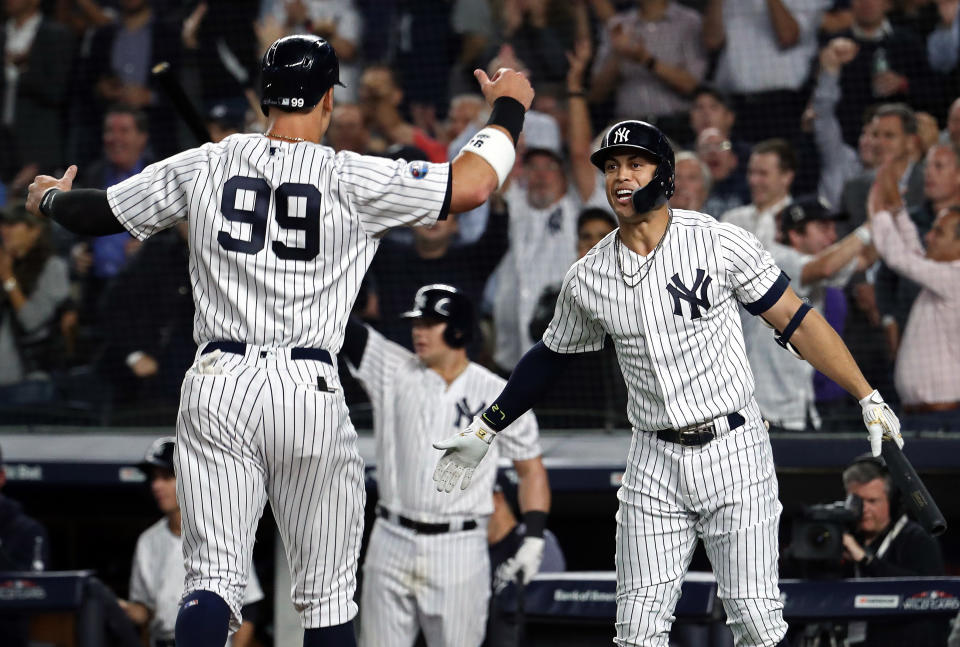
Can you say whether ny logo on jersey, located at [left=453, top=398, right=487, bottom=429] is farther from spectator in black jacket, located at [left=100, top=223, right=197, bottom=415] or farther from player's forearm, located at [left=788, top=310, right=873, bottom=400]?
spectator in black jacket, located at [left=100, top=223, right=197, bottom=415]

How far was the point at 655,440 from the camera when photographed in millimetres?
3543

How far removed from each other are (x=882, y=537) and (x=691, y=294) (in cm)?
223

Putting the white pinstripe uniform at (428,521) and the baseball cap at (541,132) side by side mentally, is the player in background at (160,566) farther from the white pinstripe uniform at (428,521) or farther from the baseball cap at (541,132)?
the baseball cap at (541,132)

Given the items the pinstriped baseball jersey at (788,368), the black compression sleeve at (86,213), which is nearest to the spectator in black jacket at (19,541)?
the black compression sleeve at (86,213)

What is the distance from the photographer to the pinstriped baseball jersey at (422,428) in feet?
16.6

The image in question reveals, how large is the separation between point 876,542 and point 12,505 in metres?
3.58

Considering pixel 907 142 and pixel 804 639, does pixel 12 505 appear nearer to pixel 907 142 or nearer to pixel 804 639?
pixel 804 639

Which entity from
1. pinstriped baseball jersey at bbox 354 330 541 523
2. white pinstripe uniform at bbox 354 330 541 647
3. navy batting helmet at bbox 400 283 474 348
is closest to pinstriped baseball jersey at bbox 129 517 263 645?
white pinstripe uniform at bbox 354 330 541 647

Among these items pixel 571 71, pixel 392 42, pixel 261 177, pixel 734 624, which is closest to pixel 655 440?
pixel 734 624

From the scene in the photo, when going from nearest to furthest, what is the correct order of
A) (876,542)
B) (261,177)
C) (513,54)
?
(261,177)
(876,542)
(513,54)

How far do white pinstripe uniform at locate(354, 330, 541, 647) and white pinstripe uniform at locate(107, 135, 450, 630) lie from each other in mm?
1795

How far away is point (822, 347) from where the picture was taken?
3463mm

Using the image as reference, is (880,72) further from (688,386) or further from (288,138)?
(288,138)

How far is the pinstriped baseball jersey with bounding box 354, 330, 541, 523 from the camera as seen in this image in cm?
505
